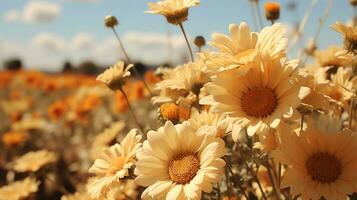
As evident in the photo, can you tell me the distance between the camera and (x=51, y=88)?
7.01m

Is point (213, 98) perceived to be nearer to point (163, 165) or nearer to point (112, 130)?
point (163, 165)

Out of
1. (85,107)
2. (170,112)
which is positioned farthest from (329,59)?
(85,107)

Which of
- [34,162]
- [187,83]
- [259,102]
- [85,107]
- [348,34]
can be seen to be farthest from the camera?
[85,107]

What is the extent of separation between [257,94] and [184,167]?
32cm

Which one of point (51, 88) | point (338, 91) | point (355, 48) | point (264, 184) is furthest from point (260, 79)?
point (51, 88)

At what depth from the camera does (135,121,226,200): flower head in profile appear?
1.39 m

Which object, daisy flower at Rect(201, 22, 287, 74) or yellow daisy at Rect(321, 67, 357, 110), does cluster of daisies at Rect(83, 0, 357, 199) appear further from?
yellow daisy at Rect(321, 67, 357, 110)

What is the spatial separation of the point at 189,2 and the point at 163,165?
62 centimetres

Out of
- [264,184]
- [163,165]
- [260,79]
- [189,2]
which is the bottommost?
[264,184]

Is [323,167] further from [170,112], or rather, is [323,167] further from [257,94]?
[170,112]

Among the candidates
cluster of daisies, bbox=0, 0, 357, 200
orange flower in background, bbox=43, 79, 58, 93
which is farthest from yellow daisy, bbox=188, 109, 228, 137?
orange flower in background, bbox=43, 79, 58, 93

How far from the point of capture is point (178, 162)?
61.5 inches

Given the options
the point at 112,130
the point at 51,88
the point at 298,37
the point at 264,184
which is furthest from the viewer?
the point at 51,88

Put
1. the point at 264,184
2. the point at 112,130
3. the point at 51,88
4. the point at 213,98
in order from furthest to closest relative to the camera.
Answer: the point at 51,88
the point at 112,130
the point at 264,184
the point at 213,98
